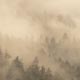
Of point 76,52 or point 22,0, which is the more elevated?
point 22,0

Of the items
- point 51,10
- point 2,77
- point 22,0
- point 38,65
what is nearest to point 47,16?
point 51,10

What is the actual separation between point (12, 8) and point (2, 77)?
36 cm

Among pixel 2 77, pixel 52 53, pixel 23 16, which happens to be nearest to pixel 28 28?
pixel 23 16

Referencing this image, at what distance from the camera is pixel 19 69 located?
1174 millimetres

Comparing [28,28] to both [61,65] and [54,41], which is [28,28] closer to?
[54,41]

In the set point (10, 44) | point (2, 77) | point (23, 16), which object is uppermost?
point (23, 16)

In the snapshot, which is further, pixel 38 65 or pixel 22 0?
pixel 22 0

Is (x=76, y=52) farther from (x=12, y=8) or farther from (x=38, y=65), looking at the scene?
(x=12, y=8)

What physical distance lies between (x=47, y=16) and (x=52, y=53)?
20 centimetres

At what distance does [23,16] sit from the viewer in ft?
4.16

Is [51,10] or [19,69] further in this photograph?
[51,10]

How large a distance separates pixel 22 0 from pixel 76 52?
39 cm

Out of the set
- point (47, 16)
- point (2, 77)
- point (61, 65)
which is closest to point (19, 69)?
point (2, 77)

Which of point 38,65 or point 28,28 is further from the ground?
point 28,28
